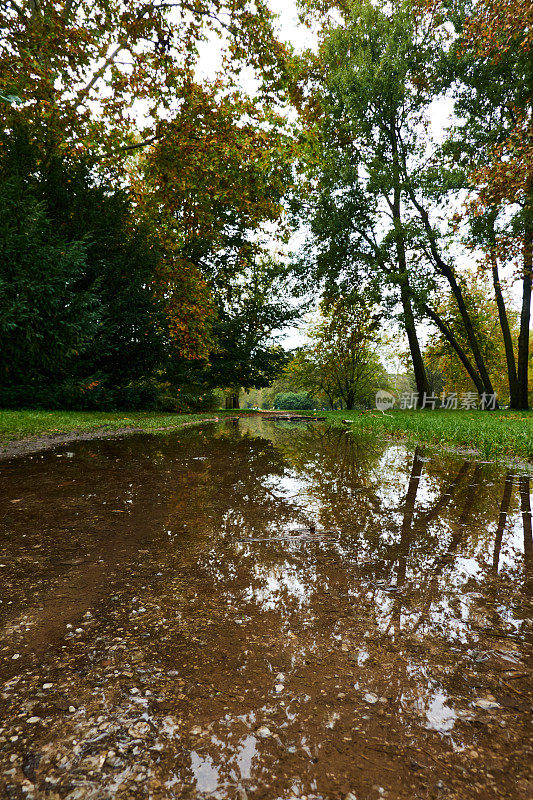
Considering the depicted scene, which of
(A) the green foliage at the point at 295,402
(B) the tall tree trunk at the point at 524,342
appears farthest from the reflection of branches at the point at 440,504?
(A) the green foliage at the point at 295,402

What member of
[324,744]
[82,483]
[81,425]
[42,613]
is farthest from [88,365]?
[324,744]

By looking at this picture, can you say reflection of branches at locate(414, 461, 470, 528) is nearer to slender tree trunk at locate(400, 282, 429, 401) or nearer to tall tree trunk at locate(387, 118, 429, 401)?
tall tree trunk at locate(387, 118, 429, 401)

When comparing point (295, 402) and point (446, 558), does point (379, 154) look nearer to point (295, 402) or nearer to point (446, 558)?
point (446, 558)

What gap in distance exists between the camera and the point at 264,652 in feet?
4.63

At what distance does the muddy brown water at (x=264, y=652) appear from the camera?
0.97m

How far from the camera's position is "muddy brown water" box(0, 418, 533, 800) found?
0.97m

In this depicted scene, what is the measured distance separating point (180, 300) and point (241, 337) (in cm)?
820

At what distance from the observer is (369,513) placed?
10.00ft

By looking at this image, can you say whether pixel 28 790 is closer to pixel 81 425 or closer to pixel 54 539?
pixel 54 539

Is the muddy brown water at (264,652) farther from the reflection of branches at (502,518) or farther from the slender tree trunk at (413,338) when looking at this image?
the slender tree trunk at (413,338)

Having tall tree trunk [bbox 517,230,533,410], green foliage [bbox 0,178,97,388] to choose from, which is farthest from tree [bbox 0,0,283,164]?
tall tree trunk [bbox 517,230,533,410]

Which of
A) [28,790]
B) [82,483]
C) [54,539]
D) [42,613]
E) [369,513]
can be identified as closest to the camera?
[28,790]

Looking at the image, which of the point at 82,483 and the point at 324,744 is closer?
the point at 324,744

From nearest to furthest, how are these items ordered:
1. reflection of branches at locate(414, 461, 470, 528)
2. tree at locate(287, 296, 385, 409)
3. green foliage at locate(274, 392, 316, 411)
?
reflection of branches at locate(414, 461, 470, 528)
tree at locate(287, 296, 385, 409)
green foliage at locate(274, 392, 316, 411)
